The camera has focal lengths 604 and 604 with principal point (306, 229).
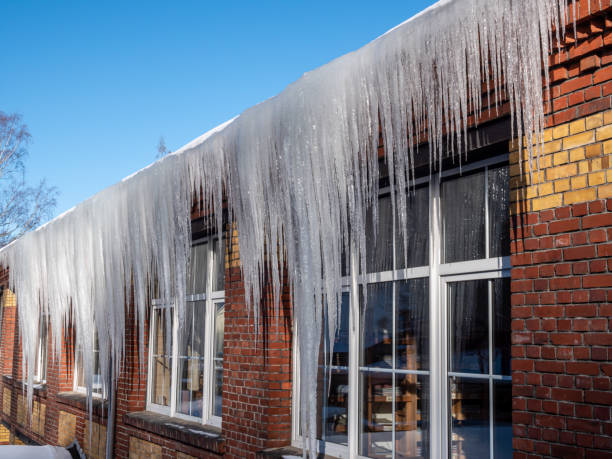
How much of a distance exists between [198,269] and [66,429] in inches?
189

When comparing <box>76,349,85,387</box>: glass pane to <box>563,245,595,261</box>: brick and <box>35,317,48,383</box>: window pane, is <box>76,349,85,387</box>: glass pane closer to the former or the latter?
<box>35,317,48,383</box>: window pane

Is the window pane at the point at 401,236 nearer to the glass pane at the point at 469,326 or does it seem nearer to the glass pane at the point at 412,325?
the glass pane at the point at 412,325

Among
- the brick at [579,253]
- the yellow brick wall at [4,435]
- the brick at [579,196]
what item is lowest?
the yellow brick wall at [4,435]

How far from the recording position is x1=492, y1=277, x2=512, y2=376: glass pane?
305 cm

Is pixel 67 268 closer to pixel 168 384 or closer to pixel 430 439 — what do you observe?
pixel 168 384

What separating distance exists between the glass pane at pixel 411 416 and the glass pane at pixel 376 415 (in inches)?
2.8

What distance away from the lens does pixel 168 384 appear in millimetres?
6742

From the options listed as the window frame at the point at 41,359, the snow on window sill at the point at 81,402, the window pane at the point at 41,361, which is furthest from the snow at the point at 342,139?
the window pane at the point at 41,361

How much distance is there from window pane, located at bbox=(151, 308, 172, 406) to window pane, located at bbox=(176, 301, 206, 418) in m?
0.33

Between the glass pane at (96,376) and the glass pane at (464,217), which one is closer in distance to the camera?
the glass pane at (464,217)

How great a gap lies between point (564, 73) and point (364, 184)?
118 centimetres

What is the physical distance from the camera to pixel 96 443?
8031mm

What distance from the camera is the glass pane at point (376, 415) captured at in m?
3.65

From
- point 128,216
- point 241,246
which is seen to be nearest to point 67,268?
point 128,216
